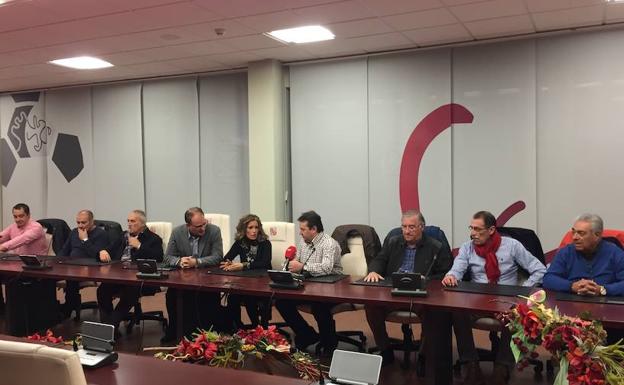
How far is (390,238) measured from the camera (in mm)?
4344

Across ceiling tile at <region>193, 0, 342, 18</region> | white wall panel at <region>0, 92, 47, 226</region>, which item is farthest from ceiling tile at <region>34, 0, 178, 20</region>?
white wall panel at <region>0, 92, 47, 226</region>

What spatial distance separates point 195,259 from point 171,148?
3045mm

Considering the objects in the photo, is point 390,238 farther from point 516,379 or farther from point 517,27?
point 517,27

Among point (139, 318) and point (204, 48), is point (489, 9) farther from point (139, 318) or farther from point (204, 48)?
point (139, 318)

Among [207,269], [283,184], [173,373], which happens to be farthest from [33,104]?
[173,373]

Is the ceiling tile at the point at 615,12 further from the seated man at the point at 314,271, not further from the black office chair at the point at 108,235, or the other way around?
the black office chair at the point at 108,235

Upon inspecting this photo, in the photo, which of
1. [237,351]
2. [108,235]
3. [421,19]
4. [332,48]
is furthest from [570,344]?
[108,235]

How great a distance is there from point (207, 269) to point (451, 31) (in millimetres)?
3054

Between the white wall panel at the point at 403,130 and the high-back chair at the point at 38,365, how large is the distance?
15.8 ft

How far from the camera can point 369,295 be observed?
11.2 feet

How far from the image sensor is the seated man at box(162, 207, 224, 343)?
4.28 meters

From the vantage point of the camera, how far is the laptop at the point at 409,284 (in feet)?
11.0

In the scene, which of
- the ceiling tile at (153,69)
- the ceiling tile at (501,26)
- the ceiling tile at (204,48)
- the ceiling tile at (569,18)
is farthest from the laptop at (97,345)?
the ceiling tile at (153,69)

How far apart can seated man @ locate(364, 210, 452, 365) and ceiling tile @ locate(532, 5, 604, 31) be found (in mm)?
2094
